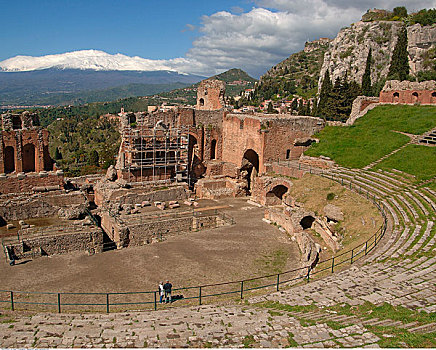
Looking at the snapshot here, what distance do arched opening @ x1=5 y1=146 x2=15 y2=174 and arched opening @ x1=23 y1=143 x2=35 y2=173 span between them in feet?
2.90

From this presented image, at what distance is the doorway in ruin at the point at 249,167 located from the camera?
3288cm

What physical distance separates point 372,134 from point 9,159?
28.4m

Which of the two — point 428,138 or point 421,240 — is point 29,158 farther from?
point 428,138

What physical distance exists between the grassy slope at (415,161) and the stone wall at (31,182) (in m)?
22.1

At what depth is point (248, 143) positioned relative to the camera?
1256 inches

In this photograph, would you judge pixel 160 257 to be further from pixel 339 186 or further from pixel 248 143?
pixel 248 143

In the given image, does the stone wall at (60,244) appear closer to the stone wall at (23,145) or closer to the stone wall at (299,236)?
the stone wall at (23,145)

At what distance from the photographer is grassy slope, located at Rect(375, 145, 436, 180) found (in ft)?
72.8

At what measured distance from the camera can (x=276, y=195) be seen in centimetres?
2889

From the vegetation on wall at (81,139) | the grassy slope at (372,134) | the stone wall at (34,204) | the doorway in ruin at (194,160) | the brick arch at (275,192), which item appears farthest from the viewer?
the vegetation on wall at (81,139)

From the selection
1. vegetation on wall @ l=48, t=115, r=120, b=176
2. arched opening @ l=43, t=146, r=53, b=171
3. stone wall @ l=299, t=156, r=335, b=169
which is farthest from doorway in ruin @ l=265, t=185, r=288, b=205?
vegetation on wall @ l=48, t=115, r=120, b=176

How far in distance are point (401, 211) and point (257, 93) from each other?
10732 cm

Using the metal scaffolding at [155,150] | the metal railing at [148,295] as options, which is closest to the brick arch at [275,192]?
the metal scaffolding at [155,150]

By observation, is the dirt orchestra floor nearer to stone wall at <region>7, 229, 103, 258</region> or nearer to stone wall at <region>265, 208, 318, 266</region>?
stone wall at <region>265, 208, 318, 266</region>
